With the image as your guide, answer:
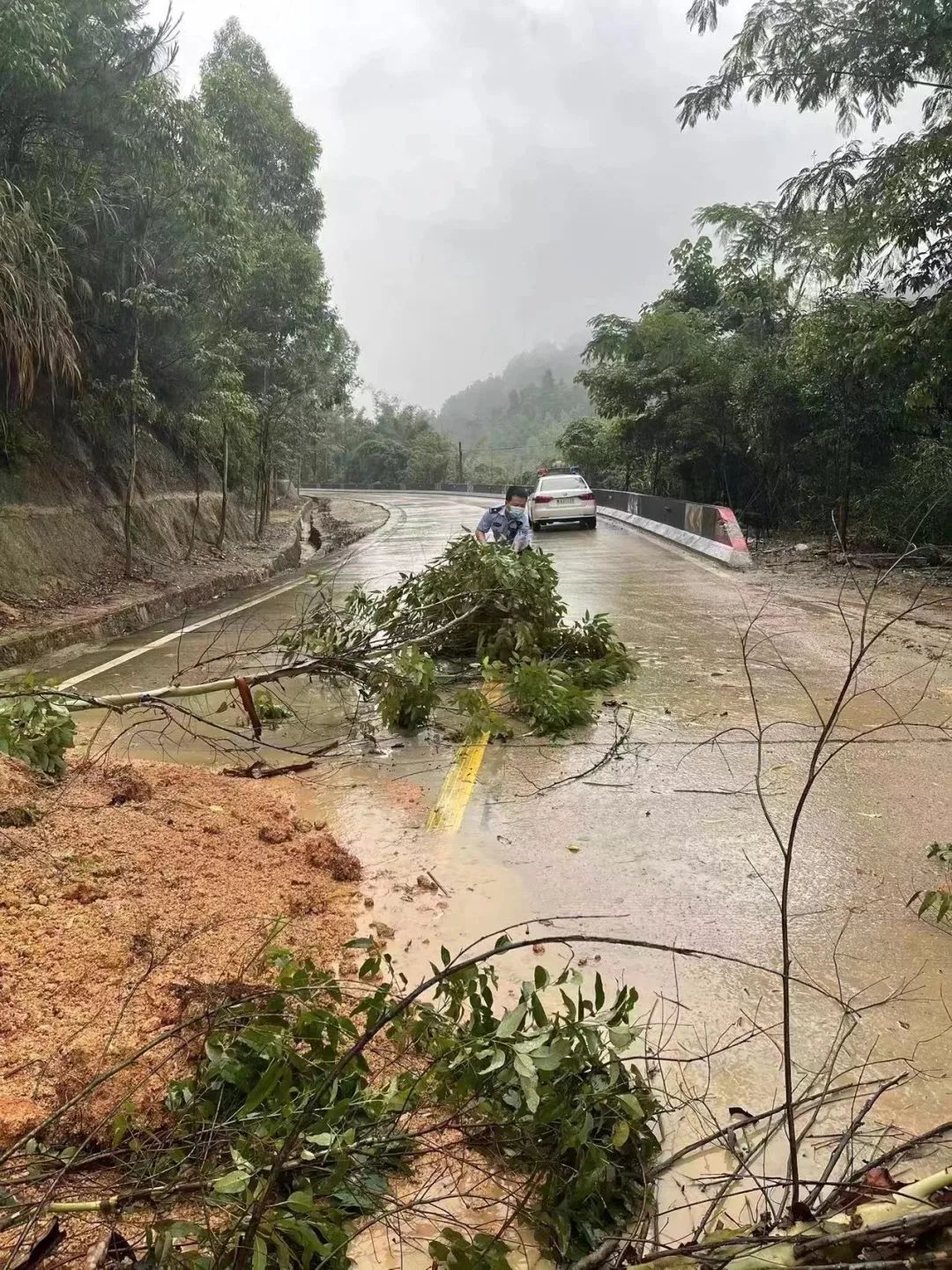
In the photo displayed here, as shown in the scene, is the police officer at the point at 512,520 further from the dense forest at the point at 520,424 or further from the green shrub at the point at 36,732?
the dense forest at the point at 520,424

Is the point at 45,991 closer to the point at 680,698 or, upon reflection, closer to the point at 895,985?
the point at 895,985

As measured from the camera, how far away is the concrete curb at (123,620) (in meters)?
9.03

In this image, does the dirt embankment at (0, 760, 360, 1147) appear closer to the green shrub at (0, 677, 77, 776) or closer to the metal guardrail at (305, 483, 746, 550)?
the green shrub at (0, 677, 77, 776)

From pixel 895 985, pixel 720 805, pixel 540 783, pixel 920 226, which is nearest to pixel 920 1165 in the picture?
pixel 895 985

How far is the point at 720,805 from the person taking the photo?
4.87 meters

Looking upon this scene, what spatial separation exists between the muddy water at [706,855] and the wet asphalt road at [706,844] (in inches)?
0.5

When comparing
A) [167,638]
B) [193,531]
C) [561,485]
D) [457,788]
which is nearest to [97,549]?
[193,531]

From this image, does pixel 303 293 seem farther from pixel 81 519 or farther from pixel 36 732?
pixel 36 732

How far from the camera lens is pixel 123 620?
11109mm

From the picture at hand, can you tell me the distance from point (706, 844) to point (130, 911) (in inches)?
106

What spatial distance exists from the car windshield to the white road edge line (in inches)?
417

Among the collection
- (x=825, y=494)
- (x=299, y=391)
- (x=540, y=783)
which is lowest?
(x=540, y=783)

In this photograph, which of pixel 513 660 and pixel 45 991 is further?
pixel 513 660

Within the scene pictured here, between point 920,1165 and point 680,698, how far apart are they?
16.1ft
